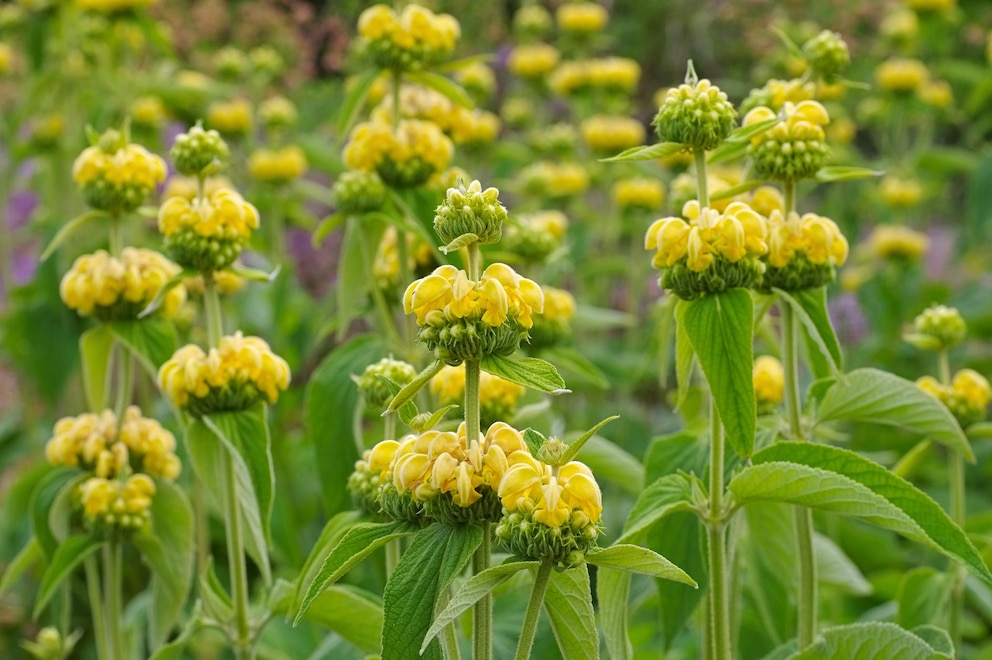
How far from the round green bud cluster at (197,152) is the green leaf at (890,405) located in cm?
74

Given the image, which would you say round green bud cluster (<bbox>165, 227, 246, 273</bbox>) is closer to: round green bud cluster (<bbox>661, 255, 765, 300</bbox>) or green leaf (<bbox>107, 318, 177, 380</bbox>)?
green leaf (<bbox>107, 318, 177, 380</bbox>)

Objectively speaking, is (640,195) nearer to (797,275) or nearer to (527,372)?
(797,275)

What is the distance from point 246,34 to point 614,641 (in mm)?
3989

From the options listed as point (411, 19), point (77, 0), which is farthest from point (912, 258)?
point (77, 0)

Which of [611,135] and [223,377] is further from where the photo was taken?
[611,135]

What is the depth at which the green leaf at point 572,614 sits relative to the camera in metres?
0.93

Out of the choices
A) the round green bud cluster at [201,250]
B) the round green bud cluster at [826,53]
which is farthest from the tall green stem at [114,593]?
the round green bud cluster at [826,53]

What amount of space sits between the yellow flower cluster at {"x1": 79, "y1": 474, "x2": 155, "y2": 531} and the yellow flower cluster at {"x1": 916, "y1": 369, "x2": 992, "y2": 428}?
1004mm

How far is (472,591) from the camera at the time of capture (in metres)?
0.85

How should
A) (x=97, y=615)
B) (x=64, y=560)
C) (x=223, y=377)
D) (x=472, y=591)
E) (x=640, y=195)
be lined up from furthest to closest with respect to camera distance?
1. (x=640, y=195)
2. (x=97, y=615)
3. (x=64, y=560)
4. (x=223, y=377)
5. (x=472, y=591)

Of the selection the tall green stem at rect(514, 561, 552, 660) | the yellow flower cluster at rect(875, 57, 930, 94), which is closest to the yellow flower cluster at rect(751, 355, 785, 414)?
the tall green stem at rect(514, 561, 552, 660)

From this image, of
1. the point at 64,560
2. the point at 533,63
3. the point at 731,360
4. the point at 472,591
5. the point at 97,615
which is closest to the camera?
the point at 472,591

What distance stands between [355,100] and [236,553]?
2.32 ft

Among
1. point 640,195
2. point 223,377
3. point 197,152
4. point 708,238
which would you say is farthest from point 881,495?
point 640,195
